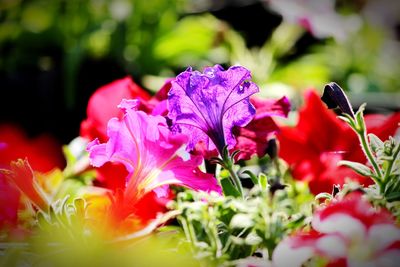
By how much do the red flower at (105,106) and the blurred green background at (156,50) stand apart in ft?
2.85

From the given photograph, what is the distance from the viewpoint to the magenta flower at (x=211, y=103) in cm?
45

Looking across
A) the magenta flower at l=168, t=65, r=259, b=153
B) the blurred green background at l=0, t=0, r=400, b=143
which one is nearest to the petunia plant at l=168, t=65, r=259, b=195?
the magenta flower at l=168, t=65, r=259, b=153

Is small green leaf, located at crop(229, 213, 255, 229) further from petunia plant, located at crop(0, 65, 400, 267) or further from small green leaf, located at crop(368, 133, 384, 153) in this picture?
small green leaf, located at crop(368, 133, 384, 153)

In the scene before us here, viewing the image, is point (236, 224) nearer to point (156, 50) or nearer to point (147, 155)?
point (147, 155)

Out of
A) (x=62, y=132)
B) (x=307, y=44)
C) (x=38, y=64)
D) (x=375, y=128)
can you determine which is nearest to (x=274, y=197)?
(x=375, y=128)

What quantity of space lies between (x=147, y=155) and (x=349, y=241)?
147 mm

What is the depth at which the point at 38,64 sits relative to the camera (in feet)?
5.97

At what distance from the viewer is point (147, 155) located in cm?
45

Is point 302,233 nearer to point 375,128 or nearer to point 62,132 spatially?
point 375,128

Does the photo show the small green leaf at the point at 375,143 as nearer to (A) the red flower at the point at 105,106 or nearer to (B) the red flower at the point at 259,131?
(B) the red flower at the point at 259,131

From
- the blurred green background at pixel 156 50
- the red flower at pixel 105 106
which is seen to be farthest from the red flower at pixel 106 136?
the blurred green background at pixel 156 50

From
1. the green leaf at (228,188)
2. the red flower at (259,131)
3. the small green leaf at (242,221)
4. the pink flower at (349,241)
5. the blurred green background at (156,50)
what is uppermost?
the blurred green background at (156,50)

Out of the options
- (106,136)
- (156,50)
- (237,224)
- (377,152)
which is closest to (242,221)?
(237,224)

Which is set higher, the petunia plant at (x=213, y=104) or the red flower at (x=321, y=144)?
the petunia plant at (x=213, y=104)
